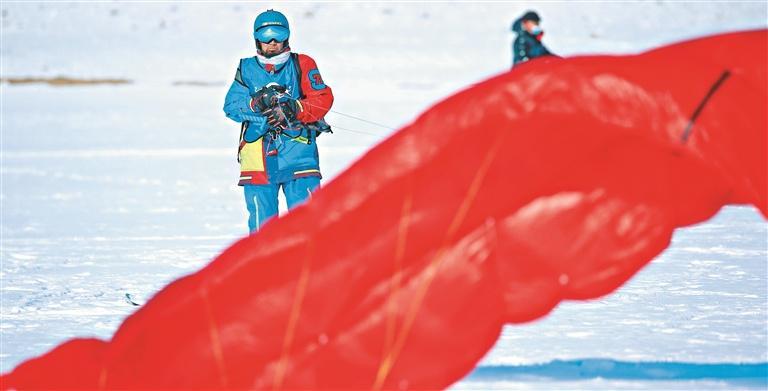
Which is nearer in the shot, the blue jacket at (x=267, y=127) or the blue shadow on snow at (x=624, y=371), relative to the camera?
the blue shadow on snow at (x=624, y=371)

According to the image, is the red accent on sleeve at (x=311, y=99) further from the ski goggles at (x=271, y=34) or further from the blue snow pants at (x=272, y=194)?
the blue snow pants at (x=272, y=194)

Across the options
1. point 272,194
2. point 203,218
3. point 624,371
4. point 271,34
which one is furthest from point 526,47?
point 624,371

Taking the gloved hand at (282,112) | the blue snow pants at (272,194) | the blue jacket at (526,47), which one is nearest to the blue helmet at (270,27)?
the gloved hand at (282,112)

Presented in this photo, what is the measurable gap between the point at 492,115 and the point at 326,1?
117 feet

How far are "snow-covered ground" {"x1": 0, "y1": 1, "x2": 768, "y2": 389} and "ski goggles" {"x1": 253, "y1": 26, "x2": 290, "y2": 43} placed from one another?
136 cm

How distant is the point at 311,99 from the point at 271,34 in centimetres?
31

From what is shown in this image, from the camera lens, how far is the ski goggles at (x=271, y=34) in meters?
4.97

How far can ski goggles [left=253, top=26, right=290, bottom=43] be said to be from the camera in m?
4.97

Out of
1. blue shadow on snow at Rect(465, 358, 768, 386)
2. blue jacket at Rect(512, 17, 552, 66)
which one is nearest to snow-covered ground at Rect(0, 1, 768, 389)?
blue shadow on snow at Rect(465, 358, 768, 386)

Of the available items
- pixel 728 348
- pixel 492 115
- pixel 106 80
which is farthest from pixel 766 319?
pixel 106 80

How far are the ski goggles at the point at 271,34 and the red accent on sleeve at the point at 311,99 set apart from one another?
0.45ft

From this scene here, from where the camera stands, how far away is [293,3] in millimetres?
38938

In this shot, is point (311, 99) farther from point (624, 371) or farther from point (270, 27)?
point (624, 371)

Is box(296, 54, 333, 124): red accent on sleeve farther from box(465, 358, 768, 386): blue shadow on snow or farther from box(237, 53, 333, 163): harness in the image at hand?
box(465, 358, 768, 386): blue shadow on snow
